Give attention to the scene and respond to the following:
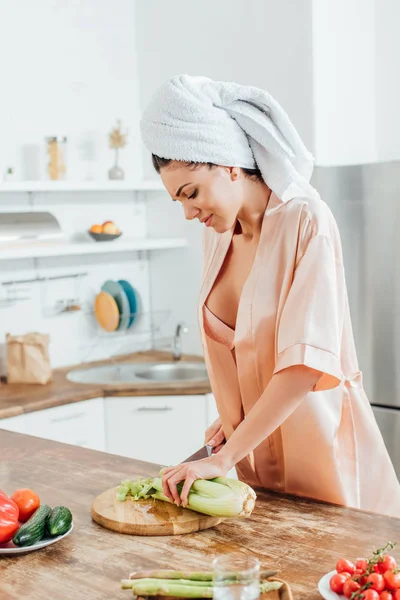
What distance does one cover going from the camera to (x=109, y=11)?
3994mm

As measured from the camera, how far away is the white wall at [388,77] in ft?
11.8

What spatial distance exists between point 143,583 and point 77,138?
9.42 feet

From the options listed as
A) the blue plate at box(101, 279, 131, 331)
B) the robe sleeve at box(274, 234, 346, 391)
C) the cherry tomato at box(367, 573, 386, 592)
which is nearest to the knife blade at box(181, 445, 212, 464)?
the robe sleeve at box(274, 234, 346, 391)

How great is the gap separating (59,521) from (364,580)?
60cm

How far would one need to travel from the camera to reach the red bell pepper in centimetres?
156

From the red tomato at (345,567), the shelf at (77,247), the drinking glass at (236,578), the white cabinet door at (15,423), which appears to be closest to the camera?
the drinking glass at (236,578)

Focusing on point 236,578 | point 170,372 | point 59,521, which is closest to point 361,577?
point 236,578

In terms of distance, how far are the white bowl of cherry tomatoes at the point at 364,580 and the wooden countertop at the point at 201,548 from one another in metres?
0.04

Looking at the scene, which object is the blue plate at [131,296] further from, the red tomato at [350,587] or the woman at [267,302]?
the red tomato at [350,587]

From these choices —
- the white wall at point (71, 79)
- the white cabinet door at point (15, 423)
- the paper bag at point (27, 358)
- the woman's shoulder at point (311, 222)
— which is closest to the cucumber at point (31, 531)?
the woman's shoulder at point (311, 222)

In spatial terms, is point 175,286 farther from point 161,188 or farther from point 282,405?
point 282,405

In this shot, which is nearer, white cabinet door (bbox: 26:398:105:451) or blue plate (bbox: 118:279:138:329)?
white cabinet door (bbox: 26:398:105:451)

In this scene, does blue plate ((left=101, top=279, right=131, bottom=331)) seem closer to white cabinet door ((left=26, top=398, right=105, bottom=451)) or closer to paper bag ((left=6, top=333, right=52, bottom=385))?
paper bag ((left=6, top=333, right=52, bottom=385))

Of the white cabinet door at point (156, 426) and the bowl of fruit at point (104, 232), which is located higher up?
the bowl of fruit at point (104, 232)
